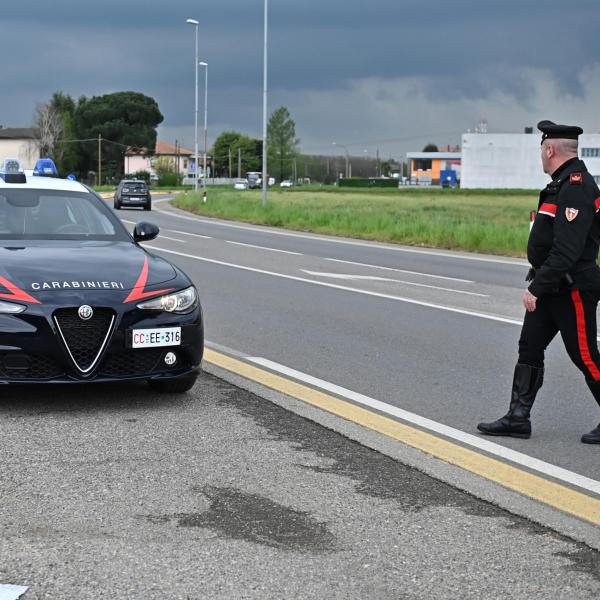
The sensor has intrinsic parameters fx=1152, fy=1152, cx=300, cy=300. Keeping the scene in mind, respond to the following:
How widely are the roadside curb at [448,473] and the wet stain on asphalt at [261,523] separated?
0.92m

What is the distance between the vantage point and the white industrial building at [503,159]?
5566 inches

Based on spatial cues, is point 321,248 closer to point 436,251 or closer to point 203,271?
point 436,251

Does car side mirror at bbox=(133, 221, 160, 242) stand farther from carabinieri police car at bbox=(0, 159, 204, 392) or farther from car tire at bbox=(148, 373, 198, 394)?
car tire at bbox=(148, 373, 198, 394)

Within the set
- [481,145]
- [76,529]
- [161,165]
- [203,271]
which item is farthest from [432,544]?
[161,165]

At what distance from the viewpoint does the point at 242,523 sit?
4.73 meters

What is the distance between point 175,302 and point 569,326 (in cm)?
241

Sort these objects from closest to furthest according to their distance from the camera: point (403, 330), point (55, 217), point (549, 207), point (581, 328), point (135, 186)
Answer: point (549, 207) → point (581, 328) → point (55, 217) → point (403, 330) → point (135, 186)

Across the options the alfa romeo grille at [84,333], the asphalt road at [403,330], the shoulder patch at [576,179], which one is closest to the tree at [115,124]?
the asphalt road at [403,330]

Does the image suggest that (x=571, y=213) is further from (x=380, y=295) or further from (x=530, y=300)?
(x=380, y=295)

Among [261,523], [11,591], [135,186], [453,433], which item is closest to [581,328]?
[453,433]

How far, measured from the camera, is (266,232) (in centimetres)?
3419

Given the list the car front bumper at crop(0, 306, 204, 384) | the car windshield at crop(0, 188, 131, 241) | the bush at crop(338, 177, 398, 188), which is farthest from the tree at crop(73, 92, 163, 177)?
the car front bumper at crop(0, 306, 204, 384)

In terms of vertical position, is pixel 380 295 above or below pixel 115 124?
below

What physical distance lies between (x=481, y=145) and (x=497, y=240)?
11920cm
